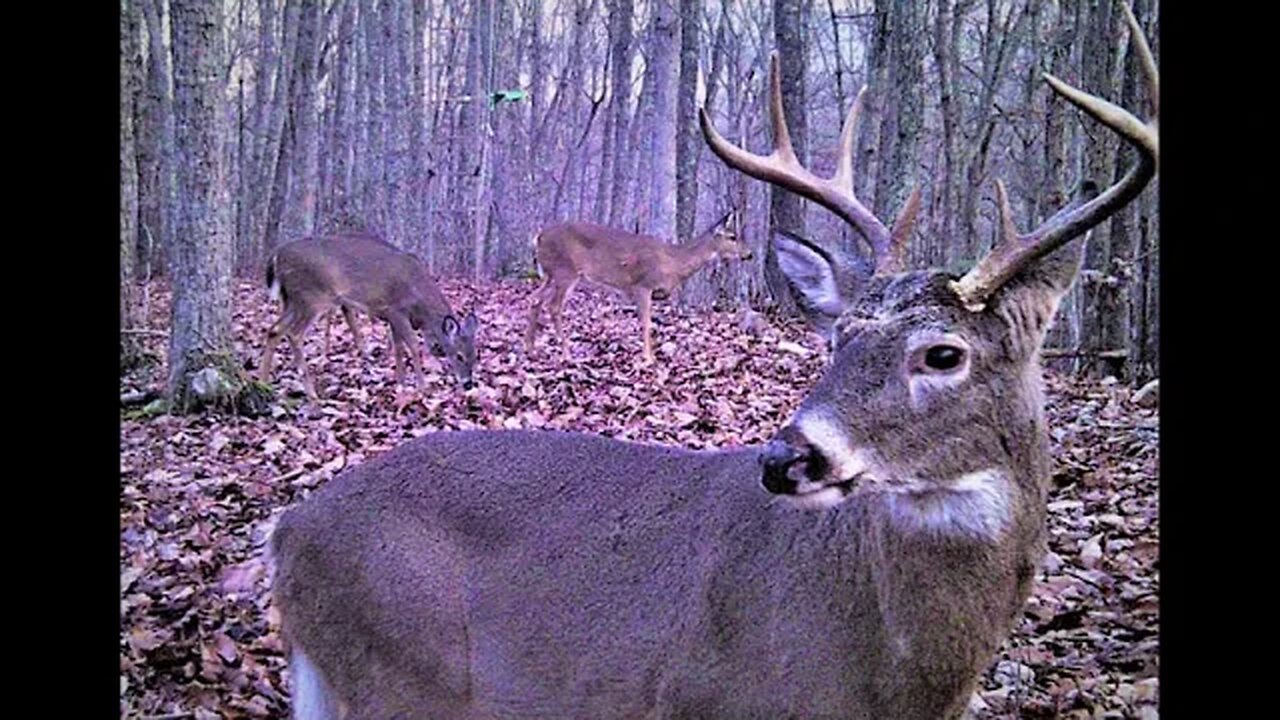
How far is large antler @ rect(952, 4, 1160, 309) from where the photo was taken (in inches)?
111

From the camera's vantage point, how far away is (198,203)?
805 cm

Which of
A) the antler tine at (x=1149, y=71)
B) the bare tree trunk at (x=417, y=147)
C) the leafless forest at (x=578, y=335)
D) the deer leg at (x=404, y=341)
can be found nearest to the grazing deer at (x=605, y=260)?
the leafless forest at (x=578, y=335)

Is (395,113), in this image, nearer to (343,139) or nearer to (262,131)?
(343,139)

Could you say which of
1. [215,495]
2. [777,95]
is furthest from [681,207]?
[777,95]

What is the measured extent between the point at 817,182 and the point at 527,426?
4.44 meters

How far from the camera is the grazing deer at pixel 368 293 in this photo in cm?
1120

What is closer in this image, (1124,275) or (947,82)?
(1124,275)

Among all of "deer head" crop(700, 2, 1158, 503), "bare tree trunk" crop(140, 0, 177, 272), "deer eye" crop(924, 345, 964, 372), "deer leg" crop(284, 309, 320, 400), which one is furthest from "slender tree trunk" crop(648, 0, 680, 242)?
"deer eye" crop(924, 345, 964, 372)

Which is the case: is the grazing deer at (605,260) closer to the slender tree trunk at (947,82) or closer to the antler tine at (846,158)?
the slender tree trunk at (947,82)

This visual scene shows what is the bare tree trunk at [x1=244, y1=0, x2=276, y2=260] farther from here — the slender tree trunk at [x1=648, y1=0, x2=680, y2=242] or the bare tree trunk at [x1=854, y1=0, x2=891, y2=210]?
the bare tree trunk at [x1=854, y1=0, x2=891, y2=210]

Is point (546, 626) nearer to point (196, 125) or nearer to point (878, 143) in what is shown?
point (196, 125)

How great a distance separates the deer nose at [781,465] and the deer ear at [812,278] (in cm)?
83

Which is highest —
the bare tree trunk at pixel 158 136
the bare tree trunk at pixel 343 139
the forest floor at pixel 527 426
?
the bare tree trunk at pixel 343 139

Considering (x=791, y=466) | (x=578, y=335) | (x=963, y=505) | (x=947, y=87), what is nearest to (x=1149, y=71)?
(x=963, y=505)
